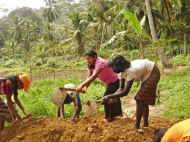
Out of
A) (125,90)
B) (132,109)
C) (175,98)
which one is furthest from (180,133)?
(175,98)

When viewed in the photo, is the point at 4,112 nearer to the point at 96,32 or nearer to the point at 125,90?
the point at 125,90

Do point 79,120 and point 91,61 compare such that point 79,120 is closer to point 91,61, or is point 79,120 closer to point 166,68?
point 91,61

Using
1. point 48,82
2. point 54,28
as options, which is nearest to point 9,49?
point 54,28

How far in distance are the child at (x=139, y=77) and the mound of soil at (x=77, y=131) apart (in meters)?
0.27

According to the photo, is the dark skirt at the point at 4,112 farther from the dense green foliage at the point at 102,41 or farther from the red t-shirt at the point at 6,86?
the dense green foliage at the point at 102,41

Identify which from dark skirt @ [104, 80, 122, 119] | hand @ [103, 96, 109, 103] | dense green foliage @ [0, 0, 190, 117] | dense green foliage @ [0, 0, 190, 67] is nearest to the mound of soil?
dark skirt @ [104, 80, 122, 119]

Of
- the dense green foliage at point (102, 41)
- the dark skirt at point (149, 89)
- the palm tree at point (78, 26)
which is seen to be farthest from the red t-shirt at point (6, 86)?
the palm tree at point (78, 26)

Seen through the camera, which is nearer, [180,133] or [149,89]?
[180,133]

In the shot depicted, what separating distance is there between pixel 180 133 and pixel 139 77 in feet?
10.1

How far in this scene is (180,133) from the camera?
252cm

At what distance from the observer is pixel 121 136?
5.62 m

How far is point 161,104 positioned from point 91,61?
4073 millimetres

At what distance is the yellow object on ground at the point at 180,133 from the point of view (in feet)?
8.11

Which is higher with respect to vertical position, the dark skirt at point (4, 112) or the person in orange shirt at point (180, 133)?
the person in orange shirt at point (180, 133)
